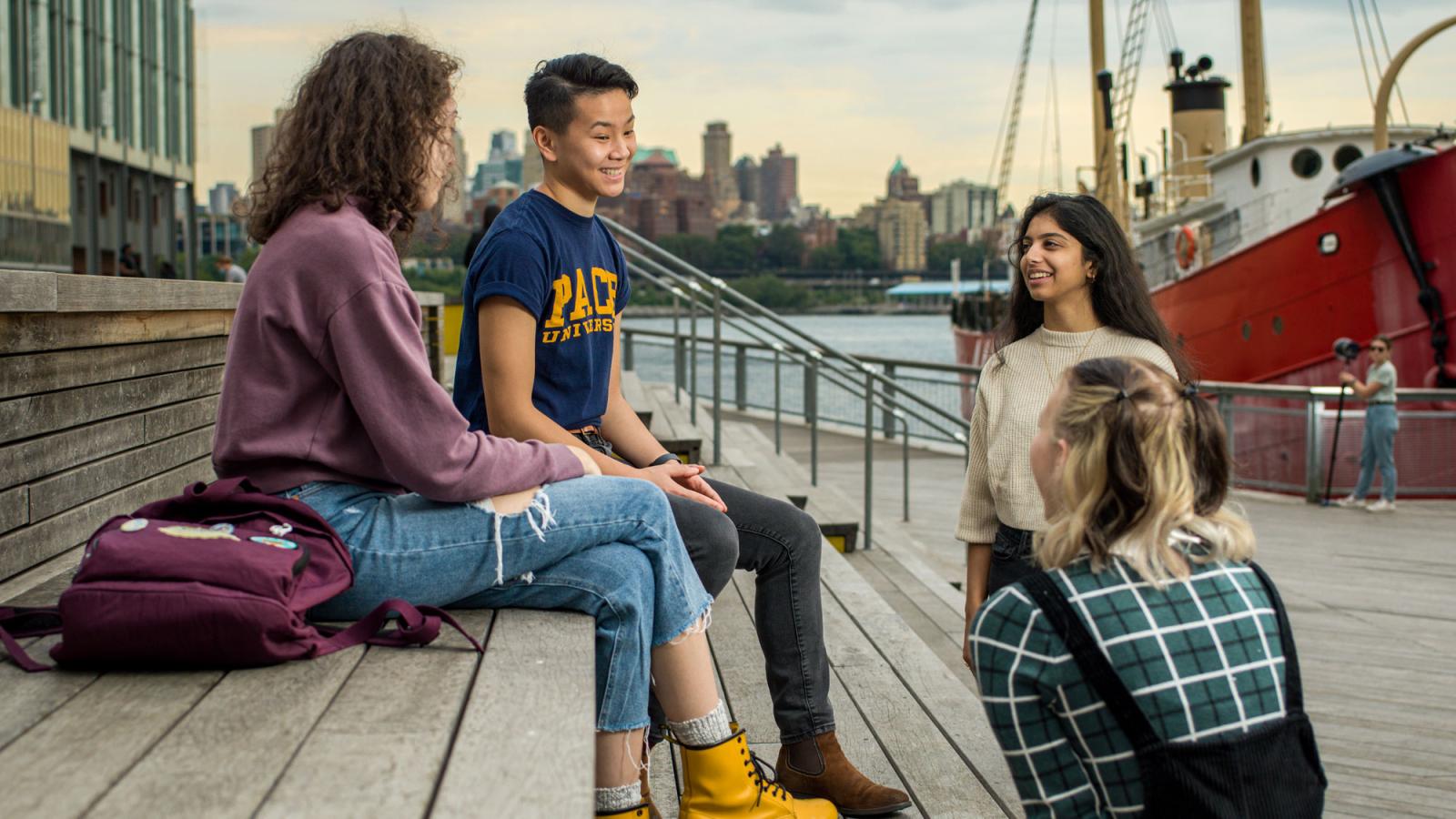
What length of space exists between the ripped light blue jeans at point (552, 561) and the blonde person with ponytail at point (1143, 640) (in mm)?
667

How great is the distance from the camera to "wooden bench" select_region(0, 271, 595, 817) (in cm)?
154

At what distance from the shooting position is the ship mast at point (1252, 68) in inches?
828

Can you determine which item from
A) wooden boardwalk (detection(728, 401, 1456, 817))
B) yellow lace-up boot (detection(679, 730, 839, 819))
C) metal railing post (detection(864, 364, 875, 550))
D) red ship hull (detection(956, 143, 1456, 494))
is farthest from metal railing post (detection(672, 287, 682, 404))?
yellow lace-up boot (detection(679, 730, 839, 819))

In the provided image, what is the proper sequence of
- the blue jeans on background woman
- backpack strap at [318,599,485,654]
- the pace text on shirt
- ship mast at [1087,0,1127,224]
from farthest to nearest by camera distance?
1. ship mast at [1087,0,1127,224]
2. the blue jeans on background woman
3. the pace text on shirt
4. backpack strap at [318,599,485,654]

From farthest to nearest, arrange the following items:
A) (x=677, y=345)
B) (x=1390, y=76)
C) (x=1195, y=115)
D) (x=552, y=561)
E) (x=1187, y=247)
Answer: (x=1195, y=115) → (x=1187, y=247) → (x=1390, y=76) → (x=677, y=345) → (x=552, y=561)

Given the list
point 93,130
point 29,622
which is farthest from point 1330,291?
point 93,130

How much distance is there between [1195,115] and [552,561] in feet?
79.1

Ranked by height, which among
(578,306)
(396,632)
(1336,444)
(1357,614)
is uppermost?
(578,306)

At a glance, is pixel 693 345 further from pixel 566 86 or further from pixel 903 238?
pixel 903 238

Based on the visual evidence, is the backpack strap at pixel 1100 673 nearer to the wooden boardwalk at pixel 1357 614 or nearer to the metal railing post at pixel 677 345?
the wooden boardwalk at pixel 1357 614

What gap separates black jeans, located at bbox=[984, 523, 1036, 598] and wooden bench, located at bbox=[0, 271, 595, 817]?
46.7 inches

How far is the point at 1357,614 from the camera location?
7105 millimetres

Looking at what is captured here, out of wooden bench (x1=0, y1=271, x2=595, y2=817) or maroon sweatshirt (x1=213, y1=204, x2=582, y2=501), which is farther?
maroon sweatshirt (x1=213, y1=204, x2=582, y2=501)

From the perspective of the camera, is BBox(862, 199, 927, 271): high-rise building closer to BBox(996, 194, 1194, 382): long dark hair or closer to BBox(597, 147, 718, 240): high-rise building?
BBox(597, 147, 718, 240): high-rise building
